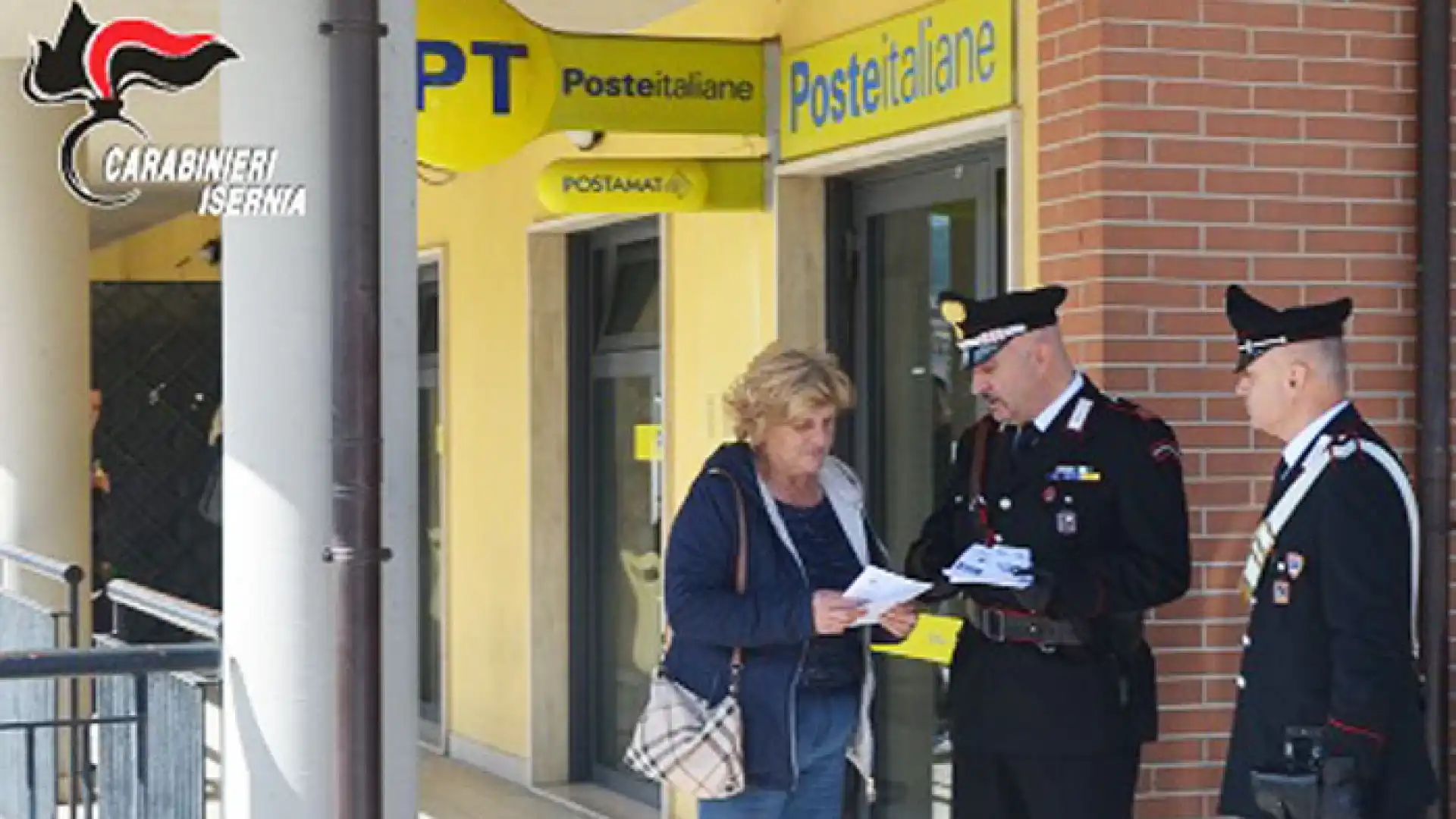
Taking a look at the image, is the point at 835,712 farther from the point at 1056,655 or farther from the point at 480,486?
the point at 480,486

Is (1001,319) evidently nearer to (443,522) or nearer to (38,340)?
(443,522)

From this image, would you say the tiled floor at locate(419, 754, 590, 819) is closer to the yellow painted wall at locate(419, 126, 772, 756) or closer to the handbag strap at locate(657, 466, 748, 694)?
the yellow painted wall at locate(419, 126, 772, 756)

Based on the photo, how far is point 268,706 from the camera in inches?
194

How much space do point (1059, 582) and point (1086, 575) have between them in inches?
2.5

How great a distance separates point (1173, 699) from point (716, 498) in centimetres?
157

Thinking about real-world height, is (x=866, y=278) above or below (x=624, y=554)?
above

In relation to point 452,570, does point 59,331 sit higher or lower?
higher

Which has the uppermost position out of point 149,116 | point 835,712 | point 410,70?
point 149,116

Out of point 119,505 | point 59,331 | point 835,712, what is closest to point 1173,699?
point 835,712

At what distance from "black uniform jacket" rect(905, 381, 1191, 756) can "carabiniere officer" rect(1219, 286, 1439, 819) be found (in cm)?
30

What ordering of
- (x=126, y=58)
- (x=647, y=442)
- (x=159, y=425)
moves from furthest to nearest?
(x=159, y=425), (x=647, y=442), (x=126, y=58)

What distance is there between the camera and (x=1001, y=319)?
5148mm

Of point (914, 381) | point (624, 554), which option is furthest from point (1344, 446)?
point (624, 554)

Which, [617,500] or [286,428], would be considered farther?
[617,500]
